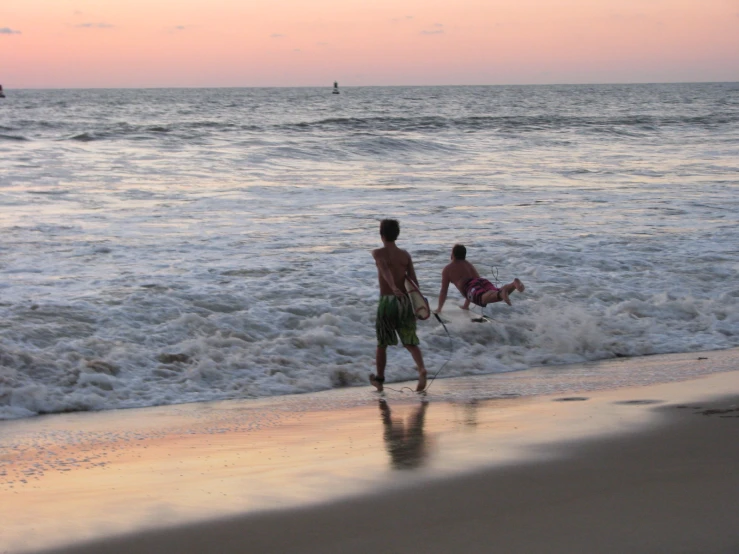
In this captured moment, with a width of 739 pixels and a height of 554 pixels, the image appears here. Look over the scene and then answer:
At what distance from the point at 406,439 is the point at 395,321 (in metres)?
1.76

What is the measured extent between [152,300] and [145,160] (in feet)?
51.2

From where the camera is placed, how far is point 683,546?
3.64m

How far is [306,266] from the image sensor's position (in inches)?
459

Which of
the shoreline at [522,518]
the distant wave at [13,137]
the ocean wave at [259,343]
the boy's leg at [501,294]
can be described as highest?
the distant wave at [13,137]

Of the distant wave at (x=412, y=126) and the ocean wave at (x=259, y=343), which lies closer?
the ocean wave at (x=259, y=343)

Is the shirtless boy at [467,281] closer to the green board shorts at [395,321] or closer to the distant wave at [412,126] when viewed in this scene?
the green board shorts at [395,321]

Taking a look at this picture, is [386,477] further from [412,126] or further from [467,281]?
[412,126]

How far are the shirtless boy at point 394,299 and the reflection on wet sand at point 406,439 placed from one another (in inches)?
28.2

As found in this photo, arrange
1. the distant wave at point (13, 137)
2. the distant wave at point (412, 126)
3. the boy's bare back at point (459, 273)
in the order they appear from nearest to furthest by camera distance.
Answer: the boy's bare back at point (459, 273) < the distant wave at point (13, 137) < the distant wave at point (412, 126)

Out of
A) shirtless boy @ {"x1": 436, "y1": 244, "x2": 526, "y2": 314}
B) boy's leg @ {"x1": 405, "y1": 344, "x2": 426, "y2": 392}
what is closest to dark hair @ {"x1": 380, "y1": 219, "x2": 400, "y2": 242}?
boy's leg @ {"x1": 405, "y1": 344, "x2": 426, "y2": 392}

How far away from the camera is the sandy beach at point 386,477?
152 inches

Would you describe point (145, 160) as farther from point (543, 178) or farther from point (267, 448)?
point (267, 448)

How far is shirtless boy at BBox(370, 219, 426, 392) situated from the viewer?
7094mm

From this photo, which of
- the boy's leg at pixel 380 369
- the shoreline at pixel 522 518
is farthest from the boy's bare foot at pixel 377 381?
the shoreline at pixel 522 518
